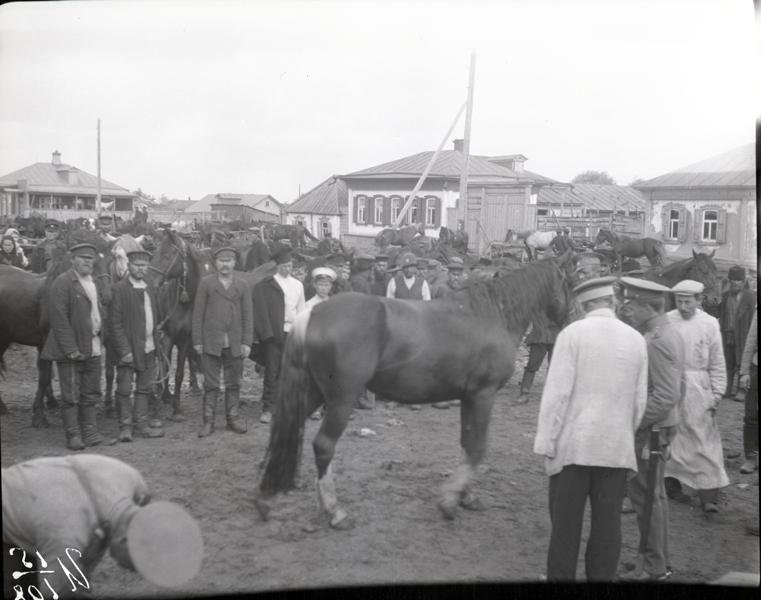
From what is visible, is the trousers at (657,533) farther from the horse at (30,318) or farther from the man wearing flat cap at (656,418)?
the horse at (30,318)

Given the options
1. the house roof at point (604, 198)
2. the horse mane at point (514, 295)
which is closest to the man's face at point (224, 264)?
the horse mane at point (514, 295)

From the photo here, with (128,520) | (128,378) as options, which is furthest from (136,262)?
(128,520)

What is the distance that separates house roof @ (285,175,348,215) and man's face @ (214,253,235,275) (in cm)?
67

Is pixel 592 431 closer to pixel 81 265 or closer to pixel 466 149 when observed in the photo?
pixel 466 149

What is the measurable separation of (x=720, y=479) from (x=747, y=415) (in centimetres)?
117

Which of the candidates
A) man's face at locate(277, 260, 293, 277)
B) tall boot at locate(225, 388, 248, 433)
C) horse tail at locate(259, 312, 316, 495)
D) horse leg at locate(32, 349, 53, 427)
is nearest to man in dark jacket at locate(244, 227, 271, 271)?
man's face at locate(277, 260, 293, 277)

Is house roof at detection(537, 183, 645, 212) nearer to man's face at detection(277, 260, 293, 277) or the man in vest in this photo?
the man in vest

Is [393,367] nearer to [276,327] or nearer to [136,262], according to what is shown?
[276,327]

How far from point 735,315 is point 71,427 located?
20.3 feet

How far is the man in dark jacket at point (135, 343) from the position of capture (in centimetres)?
500

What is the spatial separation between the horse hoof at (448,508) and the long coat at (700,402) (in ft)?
5.68

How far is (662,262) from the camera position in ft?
27.9

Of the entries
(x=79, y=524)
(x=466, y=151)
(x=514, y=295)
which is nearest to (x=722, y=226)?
(x=514, y=295)

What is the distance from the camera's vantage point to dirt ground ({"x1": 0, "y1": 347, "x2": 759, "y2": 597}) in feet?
11.9
